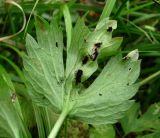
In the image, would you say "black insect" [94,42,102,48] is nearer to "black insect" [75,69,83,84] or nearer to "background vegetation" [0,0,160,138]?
"black insect" [75,69,83,84]

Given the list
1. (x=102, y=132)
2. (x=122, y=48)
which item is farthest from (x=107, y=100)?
(x=122, y=48)

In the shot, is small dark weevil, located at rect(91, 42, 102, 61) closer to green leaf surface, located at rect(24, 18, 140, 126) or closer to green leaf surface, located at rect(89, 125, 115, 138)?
green leaf surface, located at rect(24, 18, 140, 126)

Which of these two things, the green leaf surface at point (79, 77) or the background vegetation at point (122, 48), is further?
the background vegetation at point (122, 48)

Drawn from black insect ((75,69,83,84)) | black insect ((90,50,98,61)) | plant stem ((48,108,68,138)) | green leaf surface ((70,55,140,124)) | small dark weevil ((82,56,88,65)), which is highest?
black insect ((90,50,98,61))

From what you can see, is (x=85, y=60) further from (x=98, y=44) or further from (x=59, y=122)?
(x=59, y=122)

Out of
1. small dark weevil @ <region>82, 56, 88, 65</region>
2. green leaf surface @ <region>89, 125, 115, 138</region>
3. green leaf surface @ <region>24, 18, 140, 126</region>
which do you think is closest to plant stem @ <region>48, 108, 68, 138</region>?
green leaf surface @ <region>24, 18, 140, 126</region>

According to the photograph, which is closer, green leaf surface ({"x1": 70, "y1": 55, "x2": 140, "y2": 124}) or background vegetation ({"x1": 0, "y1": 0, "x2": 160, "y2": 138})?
green leaf surface ({"x1": 70, "y1": 55, "x2": 140, "y2": 124})

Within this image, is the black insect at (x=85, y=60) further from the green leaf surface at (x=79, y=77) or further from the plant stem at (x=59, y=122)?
the plant stem at (x=59, y=122)

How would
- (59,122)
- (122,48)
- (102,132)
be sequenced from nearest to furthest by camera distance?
(59,122), (102,132), (122,48)

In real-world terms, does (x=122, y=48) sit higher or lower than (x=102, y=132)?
higher

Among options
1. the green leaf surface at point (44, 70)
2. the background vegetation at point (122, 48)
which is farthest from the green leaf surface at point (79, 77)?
the background vegetation at point (122, 48)

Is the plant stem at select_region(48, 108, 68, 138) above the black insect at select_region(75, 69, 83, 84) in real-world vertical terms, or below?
below
